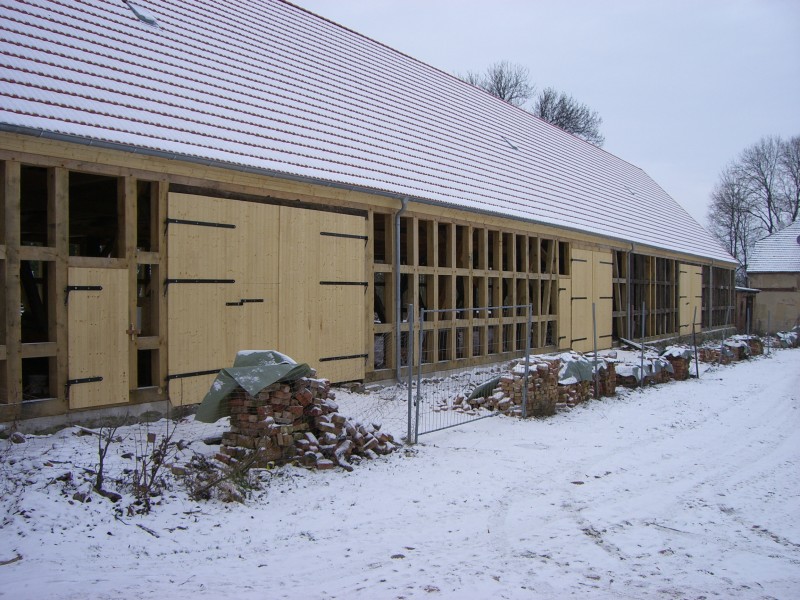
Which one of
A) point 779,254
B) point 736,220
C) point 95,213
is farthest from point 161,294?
point 736,220

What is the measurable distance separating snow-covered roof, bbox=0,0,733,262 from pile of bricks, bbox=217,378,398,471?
354cm

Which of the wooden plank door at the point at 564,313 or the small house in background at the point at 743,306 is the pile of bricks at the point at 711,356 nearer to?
the wooden plank door at the point at 564,313

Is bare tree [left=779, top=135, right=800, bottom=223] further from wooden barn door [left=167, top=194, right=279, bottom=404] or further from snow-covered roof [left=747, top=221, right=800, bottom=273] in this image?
wooden barn door [left=167, top=194, right=279, bottom=404]

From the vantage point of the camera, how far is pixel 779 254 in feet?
131

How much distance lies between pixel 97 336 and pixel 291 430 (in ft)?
8.70

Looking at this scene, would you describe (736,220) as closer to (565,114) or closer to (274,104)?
(565,114)

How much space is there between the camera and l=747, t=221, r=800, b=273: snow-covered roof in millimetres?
38844

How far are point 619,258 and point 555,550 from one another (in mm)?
17293

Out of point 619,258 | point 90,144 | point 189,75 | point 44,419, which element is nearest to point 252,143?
point 189,75

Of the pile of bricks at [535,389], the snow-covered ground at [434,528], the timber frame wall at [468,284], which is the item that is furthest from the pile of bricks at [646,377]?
the snow-covered ground at [434,528]

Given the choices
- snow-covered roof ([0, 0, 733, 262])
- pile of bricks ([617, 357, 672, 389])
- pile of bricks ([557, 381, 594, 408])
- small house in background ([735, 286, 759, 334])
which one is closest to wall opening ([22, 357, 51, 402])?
snow-covered roof ([0, 0, 733, 262])

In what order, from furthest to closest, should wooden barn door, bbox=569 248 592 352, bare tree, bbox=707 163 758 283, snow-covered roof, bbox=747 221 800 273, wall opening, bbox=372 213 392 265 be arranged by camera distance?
bare tree, bbox=707 163 758 283 < snow-covered roof, bbox=747 221 800 273 < wooden barn door, bbox=569 248 592 352 < wall opening, bbox=372 213 392 265

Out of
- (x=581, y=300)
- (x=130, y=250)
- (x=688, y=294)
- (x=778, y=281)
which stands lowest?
(x=581, y=300)

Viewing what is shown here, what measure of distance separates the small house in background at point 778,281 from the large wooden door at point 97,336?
37.5 m
